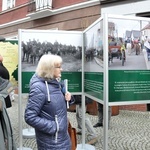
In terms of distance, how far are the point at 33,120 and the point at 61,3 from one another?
10086 mm

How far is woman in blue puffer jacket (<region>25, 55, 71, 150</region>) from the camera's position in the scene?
8.24 feet

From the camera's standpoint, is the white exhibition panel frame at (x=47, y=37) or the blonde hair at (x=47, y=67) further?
the white exhibition panel frame at (x=47, y=37)

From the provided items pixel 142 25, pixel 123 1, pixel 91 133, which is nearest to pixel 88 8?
pixel 123 1

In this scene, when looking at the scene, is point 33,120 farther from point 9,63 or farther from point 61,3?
point 61,3

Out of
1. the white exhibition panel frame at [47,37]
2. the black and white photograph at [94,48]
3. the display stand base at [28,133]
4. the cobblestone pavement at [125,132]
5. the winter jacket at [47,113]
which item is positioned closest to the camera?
the winter jacket at [47,113]

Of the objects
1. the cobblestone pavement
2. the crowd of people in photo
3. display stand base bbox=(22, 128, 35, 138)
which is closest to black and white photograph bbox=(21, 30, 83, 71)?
the crowd of people in photo

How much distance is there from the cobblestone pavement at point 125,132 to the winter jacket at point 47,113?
230cm

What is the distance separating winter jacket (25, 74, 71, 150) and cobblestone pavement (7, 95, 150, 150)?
230 cm

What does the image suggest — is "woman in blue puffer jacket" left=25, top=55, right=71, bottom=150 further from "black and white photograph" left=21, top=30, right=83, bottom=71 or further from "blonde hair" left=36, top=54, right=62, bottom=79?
"black and white photograph" left=21, top=30, right=83, bottom=71

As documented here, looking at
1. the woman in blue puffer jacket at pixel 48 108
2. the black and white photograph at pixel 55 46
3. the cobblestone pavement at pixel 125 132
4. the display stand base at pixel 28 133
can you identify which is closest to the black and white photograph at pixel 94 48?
the black and white photograph at pixel 55 46

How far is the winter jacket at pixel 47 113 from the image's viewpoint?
2510 mm

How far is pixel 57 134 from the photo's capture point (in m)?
2.62

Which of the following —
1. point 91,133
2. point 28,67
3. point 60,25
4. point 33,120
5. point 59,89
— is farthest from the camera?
point 60,25

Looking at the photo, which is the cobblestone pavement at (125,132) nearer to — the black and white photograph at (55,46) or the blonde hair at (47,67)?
the black and white photograph at (55,46)
